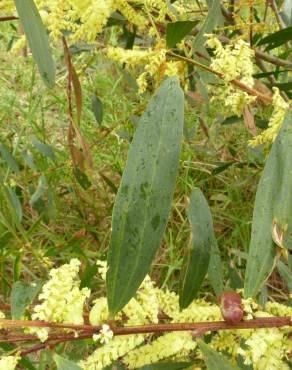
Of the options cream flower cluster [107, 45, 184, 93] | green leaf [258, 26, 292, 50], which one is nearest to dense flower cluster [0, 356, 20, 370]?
cream flower cluster [107, 45, 184, 93]

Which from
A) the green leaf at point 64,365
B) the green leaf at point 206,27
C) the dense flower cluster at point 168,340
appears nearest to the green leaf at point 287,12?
the green leaf at point 206,27

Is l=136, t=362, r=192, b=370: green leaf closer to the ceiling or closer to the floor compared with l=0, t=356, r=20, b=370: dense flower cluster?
closer to the floor

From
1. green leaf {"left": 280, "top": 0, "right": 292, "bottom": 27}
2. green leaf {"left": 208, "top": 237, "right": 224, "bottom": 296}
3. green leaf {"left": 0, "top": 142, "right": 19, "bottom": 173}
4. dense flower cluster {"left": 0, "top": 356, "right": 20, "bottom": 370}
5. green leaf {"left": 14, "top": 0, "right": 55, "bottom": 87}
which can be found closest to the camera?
dense flower cluster {"left": 0, "top": 356, "right": 20, "bottom": 370}

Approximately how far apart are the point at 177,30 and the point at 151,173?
26cm

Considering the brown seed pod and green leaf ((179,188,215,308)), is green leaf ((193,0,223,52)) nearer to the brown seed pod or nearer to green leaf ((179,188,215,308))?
green leaf ((179,188,215,308))

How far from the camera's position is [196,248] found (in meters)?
0.93

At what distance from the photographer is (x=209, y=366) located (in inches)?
31.2

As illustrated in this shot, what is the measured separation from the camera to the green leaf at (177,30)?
2.86 feet

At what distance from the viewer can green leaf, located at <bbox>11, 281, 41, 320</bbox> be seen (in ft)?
2.79

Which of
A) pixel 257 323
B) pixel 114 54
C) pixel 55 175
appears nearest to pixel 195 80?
pixel 55 175

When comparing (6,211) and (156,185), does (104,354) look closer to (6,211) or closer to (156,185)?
(156,185)

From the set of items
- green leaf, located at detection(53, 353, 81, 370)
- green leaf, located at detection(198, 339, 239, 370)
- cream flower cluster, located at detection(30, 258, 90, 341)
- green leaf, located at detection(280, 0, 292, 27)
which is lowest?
green leaf, located at detection(198, 339, 239, 370)

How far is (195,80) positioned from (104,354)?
1114 mm

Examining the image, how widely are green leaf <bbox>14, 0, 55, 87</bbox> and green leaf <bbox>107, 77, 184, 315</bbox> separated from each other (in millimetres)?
207
